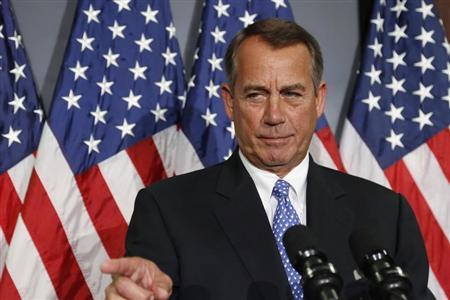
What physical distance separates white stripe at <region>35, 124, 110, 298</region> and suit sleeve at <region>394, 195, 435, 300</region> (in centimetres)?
111

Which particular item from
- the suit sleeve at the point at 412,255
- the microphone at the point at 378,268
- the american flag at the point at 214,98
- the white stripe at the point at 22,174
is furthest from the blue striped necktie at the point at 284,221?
the white stripe at the point at 22,174

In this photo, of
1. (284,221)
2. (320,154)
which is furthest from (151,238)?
(320,154)

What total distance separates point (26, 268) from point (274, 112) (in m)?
1.12

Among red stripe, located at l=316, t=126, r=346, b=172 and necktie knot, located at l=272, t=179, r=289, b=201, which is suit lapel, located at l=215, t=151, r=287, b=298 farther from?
red stripe, located at l=316, t=126, r=346, b=172

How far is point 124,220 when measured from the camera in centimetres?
236

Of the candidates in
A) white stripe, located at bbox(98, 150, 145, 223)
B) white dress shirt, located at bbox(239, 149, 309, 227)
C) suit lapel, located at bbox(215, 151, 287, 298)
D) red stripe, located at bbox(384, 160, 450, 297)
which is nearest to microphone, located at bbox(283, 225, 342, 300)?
suit lapel, located at bbox(215, 151, 287, 298)

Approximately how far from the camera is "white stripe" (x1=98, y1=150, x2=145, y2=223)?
2359 mm

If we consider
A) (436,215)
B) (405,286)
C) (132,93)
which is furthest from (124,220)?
(405,286)

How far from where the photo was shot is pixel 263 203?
158 cm

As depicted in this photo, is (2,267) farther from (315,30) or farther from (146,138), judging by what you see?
(315,30)

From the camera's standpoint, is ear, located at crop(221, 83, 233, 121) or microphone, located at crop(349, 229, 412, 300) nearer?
microphone, located at crop(349, 229, 412, 300)

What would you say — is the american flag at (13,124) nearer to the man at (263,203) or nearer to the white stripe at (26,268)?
the white stripe at (26,268)

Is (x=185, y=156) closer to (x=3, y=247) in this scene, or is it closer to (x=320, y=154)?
(x=320, y=154)

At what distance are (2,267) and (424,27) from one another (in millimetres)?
1713
